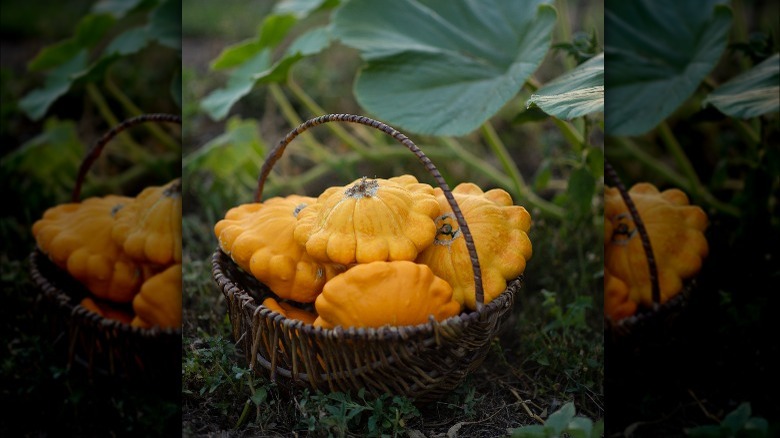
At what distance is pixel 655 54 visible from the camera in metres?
1.52

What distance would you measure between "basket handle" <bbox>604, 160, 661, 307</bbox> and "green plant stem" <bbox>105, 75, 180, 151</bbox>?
0.82 m

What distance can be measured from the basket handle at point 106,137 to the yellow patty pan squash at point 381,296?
1.49ft

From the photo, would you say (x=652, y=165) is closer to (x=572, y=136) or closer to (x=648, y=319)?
(x=572, y=136)

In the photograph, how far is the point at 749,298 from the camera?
158 centimetres

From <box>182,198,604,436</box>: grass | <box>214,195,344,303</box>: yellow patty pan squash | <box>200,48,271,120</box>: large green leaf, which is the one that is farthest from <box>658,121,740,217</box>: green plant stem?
<box>200,48,271,120</box>: large green leaf

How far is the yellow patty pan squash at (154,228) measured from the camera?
132 centimetres

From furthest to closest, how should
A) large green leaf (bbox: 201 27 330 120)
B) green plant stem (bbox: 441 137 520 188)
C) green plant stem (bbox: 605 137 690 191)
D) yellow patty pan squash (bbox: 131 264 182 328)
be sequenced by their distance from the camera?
green plant stem (bbox: 441 137 520 188) < large green leaf (bbox: 201 27 330 120) < green plant stem (bbox: 605 137 690 191) < yellow patty pan squash (bbox: 131 264 182 328)

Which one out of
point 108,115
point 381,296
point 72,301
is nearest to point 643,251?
point 381,296

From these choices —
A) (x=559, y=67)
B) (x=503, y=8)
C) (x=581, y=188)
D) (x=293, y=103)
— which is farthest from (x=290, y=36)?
(x=581, y=188)

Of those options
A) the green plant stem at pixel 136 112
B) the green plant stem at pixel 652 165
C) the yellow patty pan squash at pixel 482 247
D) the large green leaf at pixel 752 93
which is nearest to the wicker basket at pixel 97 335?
the green plant stem at pixel 136 112

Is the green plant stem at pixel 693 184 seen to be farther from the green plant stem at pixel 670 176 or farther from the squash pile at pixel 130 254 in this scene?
the squash pile at pixel 130 254

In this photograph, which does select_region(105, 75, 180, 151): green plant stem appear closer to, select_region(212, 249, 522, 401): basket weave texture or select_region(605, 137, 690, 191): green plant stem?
select_region(212, 249, 522, 401): basket weave texture

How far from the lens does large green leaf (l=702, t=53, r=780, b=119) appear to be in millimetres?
1362

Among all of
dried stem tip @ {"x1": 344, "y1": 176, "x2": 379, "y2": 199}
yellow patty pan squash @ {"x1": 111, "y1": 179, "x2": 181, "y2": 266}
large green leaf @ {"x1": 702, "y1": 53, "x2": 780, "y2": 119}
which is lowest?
yellow patty pan squash @ {"x1": 111, "y1": 179, "x2": 181, "y2": 266}
